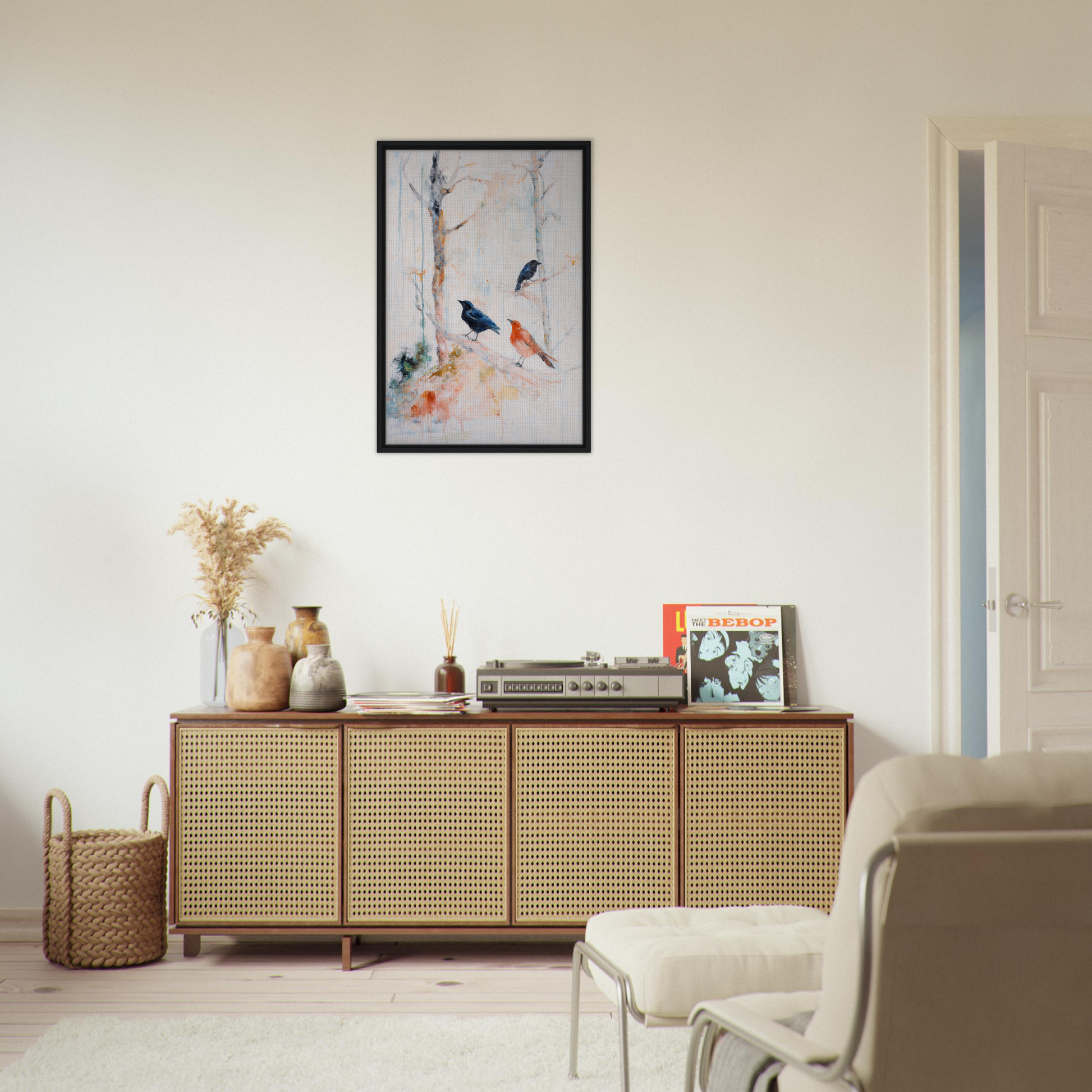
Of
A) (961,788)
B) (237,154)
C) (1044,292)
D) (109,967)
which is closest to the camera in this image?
(961,788)

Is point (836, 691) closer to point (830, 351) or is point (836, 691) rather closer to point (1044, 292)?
point (830, 351)

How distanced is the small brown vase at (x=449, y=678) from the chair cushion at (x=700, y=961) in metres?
1.22

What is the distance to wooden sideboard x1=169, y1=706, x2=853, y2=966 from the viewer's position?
9.99 feet

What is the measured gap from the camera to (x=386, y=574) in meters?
3.48

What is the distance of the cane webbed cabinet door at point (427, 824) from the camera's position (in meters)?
3.05

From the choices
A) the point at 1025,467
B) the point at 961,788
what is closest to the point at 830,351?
the point at 1025,467

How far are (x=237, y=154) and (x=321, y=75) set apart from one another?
39 cm

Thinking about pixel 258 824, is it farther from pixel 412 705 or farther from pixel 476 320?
pixel 476 320

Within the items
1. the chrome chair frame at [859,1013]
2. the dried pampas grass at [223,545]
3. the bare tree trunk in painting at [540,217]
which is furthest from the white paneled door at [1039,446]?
the dried pampas grass at [223,545]

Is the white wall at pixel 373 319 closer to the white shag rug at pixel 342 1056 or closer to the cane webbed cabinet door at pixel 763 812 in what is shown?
the cane webbed cabinet door at pixel 763 812

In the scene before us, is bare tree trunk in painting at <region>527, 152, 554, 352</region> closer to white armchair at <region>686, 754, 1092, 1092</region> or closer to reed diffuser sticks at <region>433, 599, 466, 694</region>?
reed diffuser sticks at <region>433, 599, 466, 694</region>

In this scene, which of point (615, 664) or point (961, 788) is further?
point (615, 664)

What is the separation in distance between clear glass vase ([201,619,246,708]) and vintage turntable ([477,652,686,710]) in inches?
33.8

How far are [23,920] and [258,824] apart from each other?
3.36 ft
